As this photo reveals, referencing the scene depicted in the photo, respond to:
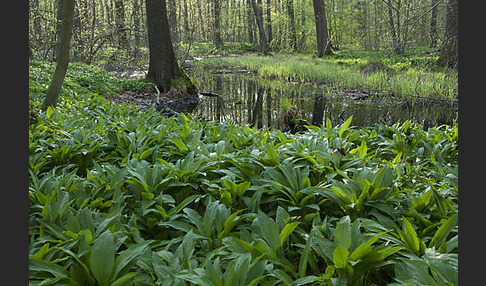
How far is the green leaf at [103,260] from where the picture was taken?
151 cm

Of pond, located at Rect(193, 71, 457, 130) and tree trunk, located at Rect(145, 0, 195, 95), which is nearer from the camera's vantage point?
pond, located at Rect(193, 71, 457, 130)

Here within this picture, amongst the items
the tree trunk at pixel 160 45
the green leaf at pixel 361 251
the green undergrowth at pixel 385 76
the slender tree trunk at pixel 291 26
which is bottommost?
the green leaf at pixel 361 251

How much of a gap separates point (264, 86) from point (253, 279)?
1116cm

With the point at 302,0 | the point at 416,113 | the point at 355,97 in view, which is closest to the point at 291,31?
the point at 302,0

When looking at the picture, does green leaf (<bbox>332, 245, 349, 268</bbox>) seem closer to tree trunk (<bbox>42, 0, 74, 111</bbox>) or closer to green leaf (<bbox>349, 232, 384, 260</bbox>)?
green leaf (<bbox>349, 232, 384, 260</bbox>)

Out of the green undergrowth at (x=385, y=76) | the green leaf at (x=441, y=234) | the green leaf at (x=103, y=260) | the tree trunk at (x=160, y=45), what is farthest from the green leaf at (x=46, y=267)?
the green undergrowth at (x=385, y=76)

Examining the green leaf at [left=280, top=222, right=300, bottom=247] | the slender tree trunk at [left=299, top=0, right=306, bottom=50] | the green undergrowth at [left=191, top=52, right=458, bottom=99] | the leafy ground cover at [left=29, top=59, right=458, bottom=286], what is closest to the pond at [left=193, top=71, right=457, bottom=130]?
the green undergrowth at [left=191, top=52, right=458, bottom=99]

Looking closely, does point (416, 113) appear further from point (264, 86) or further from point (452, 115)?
point (264, 86)

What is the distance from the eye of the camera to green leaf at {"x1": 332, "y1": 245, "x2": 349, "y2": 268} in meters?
1.44

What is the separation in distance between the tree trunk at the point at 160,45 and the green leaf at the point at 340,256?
25.9 ft

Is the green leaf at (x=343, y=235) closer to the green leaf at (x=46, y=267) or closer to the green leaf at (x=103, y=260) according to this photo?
the green leaf at (x=103, y=260)

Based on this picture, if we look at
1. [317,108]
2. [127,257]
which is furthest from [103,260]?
[317,108]

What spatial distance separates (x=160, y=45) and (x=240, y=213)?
24.2 feet

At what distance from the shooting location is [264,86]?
12.3 m
